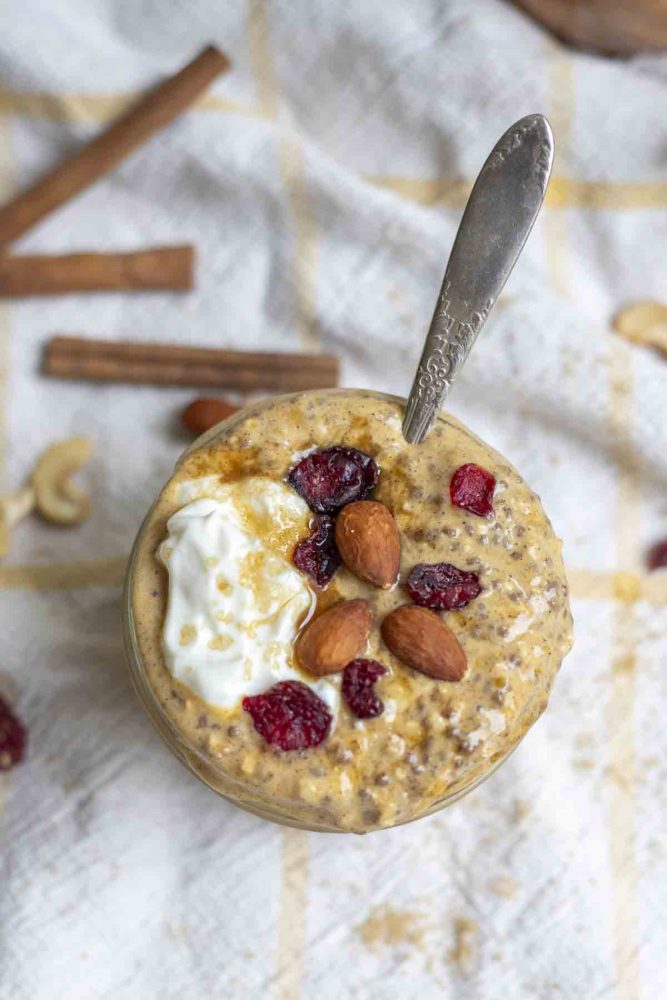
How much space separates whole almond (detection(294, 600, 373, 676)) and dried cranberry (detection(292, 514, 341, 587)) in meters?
0.06

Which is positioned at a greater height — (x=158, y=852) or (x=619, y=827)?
(x=619, y=827)

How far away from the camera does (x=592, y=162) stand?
214cm

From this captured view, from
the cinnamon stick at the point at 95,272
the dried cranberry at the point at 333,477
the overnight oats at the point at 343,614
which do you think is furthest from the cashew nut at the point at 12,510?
the dried cranberry at the point at 333,477

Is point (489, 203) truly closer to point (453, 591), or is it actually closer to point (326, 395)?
point (326, 395)

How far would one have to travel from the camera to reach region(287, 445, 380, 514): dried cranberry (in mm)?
1473

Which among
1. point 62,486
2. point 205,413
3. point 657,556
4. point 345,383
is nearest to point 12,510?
point 62,486

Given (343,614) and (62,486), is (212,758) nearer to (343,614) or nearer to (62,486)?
(343,614)

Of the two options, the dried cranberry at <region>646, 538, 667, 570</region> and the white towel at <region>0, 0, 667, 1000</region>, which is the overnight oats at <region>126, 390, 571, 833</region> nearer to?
the white towel at <region>0, 0, 667, 1000</region>

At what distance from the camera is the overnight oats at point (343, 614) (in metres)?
1.39

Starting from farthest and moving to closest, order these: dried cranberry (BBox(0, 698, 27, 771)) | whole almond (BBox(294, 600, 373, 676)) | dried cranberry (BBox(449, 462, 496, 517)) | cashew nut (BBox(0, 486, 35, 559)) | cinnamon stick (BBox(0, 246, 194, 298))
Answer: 1. cinnamon stick (BBox(0, 246, 194, 298))
2. cashew nut (BBox(0, 486, 35, 559))
3. dried cranberry (BBox(0, 698, 27, 771))
4. dried cranberry (BBox(449, 462, 496, 517))
5. whole almond (BBox(294, 600, 373, 676))

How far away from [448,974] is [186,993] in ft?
1.39

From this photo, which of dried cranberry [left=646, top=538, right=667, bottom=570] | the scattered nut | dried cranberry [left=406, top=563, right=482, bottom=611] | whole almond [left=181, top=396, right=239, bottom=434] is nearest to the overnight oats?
dried cranberry [left=406, top=563, right=482, bottom=611]

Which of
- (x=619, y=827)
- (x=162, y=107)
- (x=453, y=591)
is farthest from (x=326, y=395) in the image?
(x=619, y=827)

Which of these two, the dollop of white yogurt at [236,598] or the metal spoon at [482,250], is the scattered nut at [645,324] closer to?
the metal spoon at [482,250]
